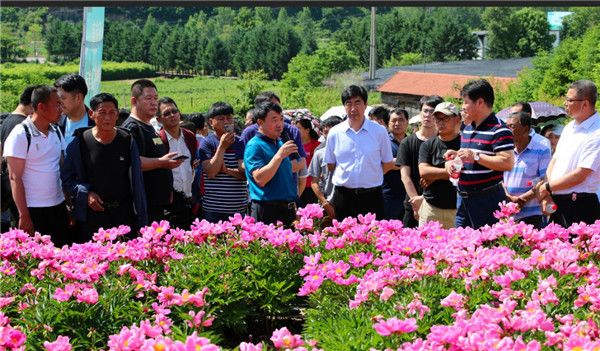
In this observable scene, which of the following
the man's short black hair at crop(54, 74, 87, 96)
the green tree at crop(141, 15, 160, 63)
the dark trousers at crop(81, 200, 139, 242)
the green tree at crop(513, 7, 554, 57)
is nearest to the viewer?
the dark trousers at crop(81, 200, 139, 242)

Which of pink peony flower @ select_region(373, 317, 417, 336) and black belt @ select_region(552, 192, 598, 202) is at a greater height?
black belt @ select_region(552, 192, 598, 202)

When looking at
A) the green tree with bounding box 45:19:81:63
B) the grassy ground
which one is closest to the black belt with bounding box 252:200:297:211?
the grassy ground

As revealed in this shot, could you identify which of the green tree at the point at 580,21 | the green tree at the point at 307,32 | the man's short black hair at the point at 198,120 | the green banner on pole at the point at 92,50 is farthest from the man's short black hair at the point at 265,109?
the green tree at the point at 580,21

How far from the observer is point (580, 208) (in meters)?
5.93

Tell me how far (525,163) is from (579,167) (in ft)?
2.92

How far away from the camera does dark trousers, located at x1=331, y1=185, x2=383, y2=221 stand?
6.96 meters

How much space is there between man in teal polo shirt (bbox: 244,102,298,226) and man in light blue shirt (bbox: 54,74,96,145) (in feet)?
4.14

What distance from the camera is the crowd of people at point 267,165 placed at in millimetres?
5941

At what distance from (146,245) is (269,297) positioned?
0.77 m

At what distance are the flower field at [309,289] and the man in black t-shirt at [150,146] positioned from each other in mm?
1086

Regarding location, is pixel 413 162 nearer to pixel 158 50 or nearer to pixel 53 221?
pixel 53 221

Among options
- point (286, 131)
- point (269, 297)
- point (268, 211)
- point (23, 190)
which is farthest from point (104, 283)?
point (286, 131)

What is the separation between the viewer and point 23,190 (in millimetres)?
5934

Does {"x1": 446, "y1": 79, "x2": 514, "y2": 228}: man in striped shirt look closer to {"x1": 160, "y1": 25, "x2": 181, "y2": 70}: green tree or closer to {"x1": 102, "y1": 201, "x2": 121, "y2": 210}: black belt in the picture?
{"x1": 102, "y1": 201, "x2": 121, "y2": 210}: black belt
